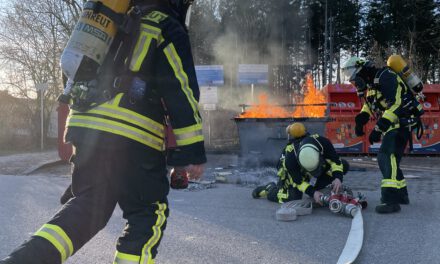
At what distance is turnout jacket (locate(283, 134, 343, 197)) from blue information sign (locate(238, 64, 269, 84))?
15453mm

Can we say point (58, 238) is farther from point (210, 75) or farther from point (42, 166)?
point (210, 75)

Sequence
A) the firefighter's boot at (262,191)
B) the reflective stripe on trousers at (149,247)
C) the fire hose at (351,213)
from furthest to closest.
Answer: the firefighter's boot at (262,191) → the fire hose at (351,213) → the reflective stripe on trousers at (149,247)

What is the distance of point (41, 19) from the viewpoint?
20.0 meters

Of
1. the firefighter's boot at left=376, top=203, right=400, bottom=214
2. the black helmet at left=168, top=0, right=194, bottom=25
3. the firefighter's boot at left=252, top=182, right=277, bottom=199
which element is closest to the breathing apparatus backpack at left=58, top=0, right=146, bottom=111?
the black helmet at left=168, top=0, right=194, bottom=25

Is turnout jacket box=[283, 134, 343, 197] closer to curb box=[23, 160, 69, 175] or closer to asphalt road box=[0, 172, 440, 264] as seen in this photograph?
asphalt road box=[0, 172, 440, 264]

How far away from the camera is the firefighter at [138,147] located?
223 centimetres

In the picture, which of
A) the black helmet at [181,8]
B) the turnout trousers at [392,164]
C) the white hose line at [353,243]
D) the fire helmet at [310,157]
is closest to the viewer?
the black helmet at [181,8]

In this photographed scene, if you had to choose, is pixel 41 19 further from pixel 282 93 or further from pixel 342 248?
pixel 342 248

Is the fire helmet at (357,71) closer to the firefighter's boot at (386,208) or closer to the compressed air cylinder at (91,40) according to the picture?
the firefighter's boot at (386,208)

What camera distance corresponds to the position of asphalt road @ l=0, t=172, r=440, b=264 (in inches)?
134

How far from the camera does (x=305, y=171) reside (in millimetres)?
5219

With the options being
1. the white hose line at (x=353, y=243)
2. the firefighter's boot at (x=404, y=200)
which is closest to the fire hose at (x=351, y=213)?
the white hose line at (x=353, y=243)

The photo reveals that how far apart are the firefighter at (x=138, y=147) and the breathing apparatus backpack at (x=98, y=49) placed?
41 millimetres

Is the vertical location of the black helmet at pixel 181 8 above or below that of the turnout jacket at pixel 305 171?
above
